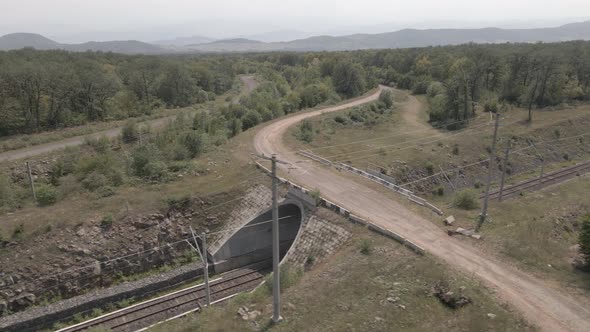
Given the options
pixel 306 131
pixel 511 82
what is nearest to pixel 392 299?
pixel 306 131

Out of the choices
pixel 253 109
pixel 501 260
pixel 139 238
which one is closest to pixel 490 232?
pixel 501 260

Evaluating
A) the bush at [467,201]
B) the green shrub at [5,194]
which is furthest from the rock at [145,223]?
the bush at [467,201]

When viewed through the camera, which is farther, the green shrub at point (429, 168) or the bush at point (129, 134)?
the bush at point (129, 134)

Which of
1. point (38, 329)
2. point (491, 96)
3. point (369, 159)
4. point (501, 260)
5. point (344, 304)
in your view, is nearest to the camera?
point (344, 304)

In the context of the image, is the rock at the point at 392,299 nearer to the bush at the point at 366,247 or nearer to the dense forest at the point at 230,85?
the bush at the point at 366,247

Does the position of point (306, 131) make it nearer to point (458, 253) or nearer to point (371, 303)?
point (458, 253)

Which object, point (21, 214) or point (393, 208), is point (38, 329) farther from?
point (393, 208)

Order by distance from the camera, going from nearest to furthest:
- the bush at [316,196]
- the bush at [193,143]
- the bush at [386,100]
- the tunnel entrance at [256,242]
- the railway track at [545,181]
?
the bush at [316,196], the tunnel entrance at [256,242], the railway track at [545,181], the bush at [193,143], the bush at [386,100]
